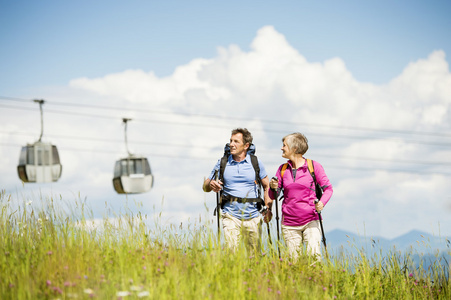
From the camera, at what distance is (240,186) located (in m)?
7.82

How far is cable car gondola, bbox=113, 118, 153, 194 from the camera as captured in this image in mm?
23156

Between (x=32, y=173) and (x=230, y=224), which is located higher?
(x=32, y=173)

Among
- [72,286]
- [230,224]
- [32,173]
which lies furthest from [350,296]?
[32,173]

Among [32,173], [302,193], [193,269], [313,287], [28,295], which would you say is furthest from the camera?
[32,173]

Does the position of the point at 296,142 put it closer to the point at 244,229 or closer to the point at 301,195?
the point at 301,195

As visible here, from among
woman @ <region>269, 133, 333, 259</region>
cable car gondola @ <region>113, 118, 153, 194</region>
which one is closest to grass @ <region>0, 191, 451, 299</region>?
woman @ <region>269, 133, 333, 259</region>

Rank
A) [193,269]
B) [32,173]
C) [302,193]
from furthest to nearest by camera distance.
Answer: [32,173] < [302,193] < [193,269]

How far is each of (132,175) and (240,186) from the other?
16.0 metres

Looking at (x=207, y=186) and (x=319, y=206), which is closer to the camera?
(x=319, y=206)

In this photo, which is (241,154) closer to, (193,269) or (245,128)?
(245,128)

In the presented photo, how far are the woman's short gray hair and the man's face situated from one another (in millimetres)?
681

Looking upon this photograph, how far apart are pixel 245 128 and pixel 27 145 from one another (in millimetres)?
18247

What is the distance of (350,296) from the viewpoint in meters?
6.92

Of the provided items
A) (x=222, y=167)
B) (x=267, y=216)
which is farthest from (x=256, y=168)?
(x=267, y=216)
